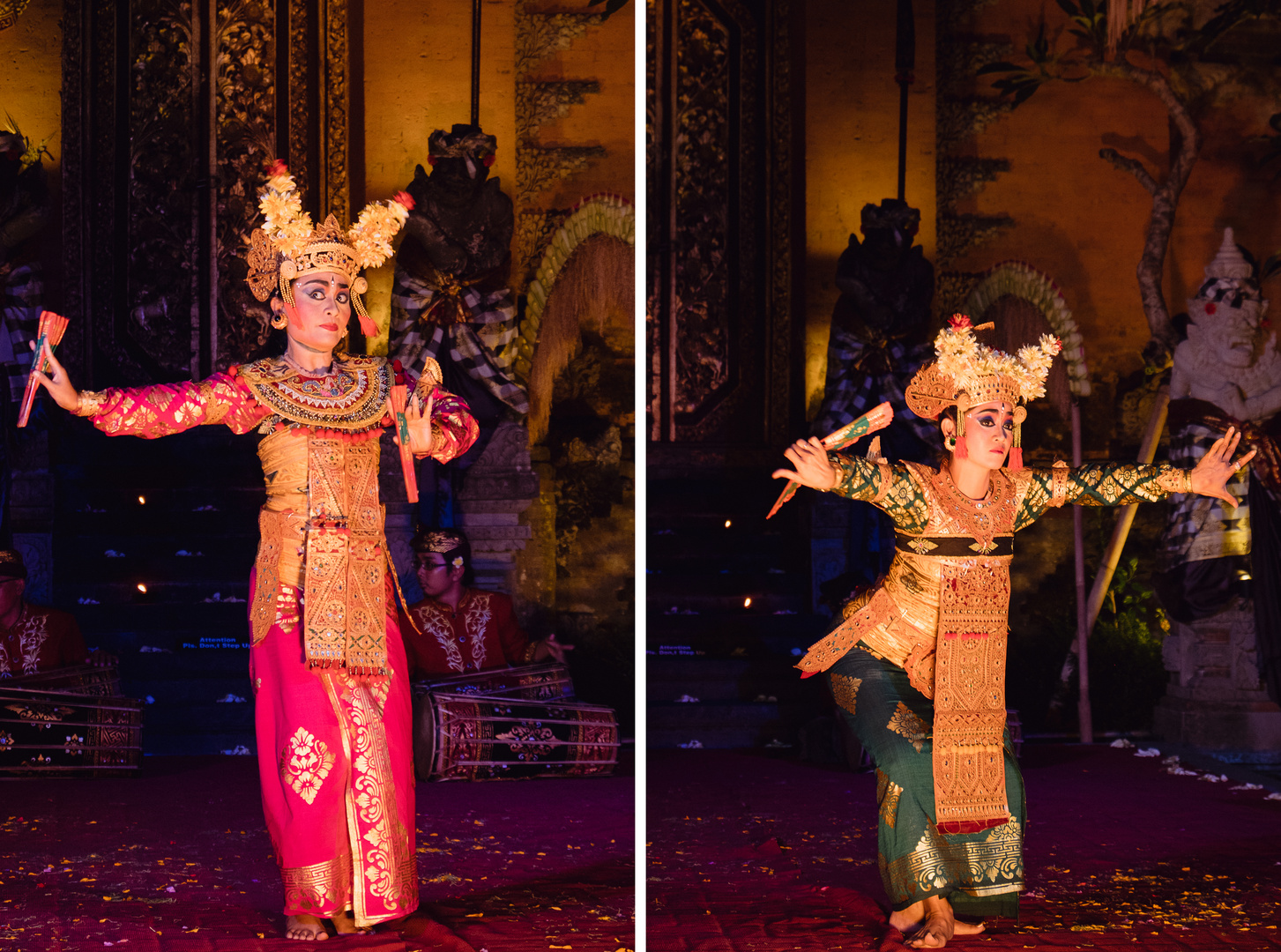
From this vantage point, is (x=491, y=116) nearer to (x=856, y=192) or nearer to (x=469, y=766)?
(x=856, y=192)

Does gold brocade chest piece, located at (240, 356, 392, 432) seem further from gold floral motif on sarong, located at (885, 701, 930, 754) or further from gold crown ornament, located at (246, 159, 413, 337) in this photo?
gold floral motif on sarong, located at (885, 701, 930, 754)

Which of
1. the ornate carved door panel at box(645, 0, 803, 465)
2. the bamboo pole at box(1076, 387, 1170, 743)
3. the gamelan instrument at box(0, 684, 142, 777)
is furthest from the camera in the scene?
the ornate carved door panel at box(645, 0, 803, 465)

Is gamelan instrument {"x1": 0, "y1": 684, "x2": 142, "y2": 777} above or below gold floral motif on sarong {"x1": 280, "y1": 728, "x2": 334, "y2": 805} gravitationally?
below

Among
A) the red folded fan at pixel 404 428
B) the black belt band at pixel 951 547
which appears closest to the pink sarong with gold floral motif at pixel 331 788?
the red folded fan at pixel 404 428

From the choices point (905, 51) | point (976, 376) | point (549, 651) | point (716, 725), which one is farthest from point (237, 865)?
point (905, 51)

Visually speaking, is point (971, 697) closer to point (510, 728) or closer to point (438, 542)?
point (510, 728)

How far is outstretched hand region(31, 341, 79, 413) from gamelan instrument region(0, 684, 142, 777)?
264cm

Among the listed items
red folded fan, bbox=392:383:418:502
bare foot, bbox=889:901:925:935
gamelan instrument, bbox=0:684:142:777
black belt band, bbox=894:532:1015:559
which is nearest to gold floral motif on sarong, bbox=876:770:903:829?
bare foot, bbox=889:901:925:935

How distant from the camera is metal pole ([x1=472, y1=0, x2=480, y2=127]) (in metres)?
7.99

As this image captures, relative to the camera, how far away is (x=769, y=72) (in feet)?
27.6

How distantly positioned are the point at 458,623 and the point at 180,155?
3752mm

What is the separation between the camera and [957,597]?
3.78 metres

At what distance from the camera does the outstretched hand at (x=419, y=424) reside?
149 inches

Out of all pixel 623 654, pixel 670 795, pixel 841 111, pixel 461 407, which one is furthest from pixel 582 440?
pixel 461 407
